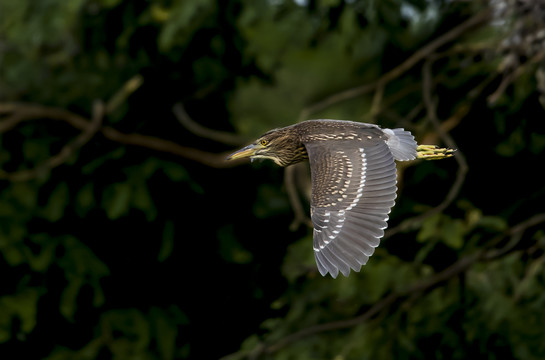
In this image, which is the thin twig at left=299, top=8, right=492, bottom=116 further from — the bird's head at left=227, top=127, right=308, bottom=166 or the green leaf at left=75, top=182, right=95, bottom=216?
the bird's head at left=227, top=127, right=308, bottom=166

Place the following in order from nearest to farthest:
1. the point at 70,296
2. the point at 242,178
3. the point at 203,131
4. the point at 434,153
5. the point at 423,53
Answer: the point at 434,153, the point at 423,53, the point at 203,131, the point at 70,296, the point at 242,178

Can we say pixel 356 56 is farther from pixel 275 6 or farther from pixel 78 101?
pixel 78 101

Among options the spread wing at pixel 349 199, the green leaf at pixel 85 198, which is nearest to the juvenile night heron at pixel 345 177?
the spread wing at pixel 349 199

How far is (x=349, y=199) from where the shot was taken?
359 centimetres

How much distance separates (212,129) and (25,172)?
1.23 meters

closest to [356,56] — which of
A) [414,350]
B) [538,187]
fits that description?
[538,187]

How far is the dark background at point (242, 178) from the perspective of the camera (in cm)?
646

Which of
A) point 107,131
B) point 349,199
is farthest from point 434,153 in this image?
point 107,131

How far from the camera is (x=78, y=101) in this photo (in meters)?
6.80

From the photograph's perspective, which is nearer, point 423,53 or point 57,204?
point 423,53

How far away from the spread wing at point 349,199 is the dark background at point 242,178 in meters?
2.38

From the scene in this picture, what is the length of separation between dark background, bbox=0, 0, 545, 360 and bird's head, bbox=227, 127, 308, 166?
1.99 meters

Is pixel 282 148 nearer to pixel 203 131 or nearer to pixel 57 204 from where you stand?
pixel 203 131

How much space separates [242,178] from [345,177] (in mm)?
3603
